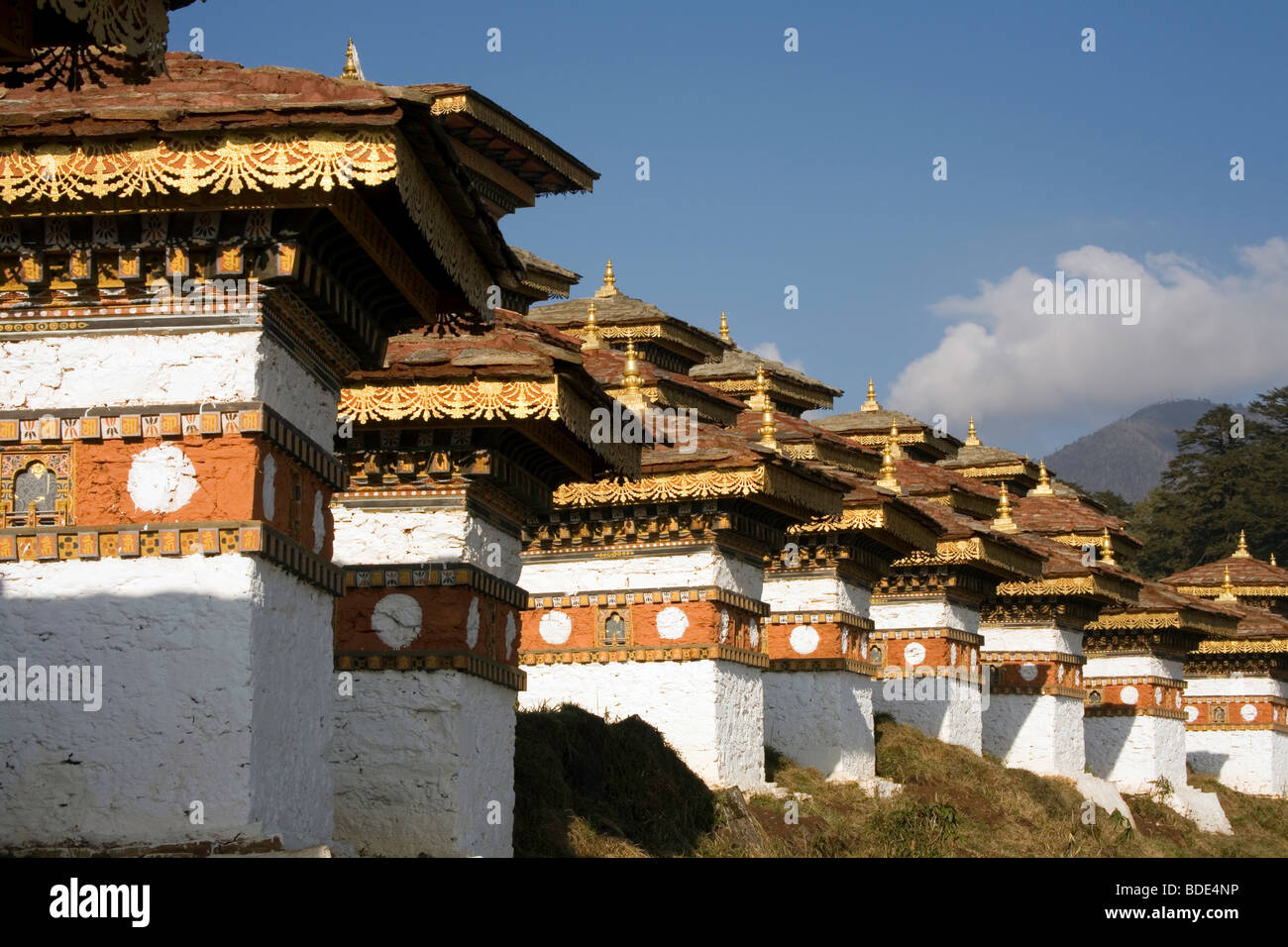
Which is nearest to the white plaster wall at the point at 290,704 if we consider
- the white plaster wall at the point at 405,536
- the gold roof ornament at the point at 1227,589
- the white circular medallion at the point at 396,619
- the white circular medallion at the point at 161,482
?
the white circular medallion at the point at 161,482

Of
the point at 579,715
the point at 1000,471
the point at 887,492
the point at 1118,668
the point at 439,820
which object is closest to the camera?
the point at 439,820

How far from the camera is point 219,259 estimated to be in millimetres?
8906

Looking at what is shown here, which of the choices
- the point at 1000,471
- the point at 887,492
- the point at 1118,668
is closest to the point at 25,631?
the point at 887,492

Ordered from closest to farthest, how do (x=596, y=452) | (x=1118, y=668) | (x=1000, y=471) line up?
(x=596, y=452) < (x=1118, y=668) < (x=1000, y=471)

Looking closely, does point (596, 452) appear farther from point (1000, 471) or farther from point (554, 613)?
point (1000, 471)

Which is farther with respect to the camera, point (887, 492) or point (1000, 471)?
point (1000, 471)

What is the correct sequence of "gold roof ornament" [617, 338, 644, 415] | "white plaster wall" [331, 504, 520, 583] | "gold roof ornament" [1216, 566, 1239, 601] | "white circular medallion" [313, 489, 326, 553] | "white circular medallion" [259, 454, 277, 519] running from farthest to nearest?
"gold roof ornament" [1216, 566, 1239, 601]
"gold roof ornament" [617, 338, 644, 415]
"white plaster wall" [331, 504, 520, 583]
"white circular medallion" [313, 489, 326, 553]
"white circular medallion" [259, 454, 277, 519]

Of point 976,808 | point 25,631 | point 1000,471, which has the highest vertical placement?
point 1000,471

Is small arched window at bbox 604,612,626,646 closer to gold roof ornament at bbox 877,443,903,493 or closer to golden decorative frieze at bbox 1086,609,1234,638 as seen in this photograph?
gold roof ornament at bbox 877,443,903,493

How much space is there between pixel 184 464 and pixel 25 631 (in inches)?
42.5

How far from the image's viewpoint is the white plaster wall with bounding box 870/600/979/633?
81.4ft

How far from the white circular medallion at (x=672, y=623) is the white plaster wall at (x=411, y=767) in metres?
4.97

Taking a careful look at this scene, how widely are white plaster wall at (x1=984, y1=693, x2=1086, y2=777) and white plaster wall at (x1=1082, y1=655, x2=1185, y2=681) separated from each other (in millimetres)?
4398

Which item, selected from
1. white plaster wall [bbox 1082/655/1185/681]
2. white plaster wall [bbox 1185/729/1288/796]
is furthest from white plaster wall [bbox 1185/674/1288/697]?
white plaster wall [bbox 1082/655/1185/681]
